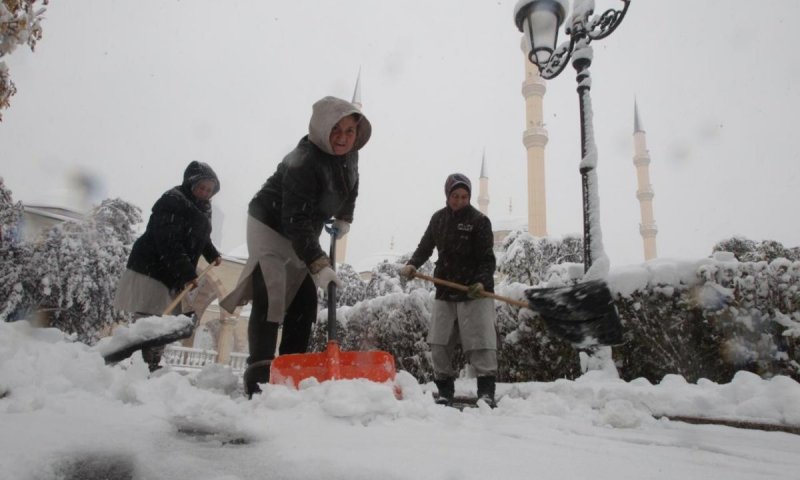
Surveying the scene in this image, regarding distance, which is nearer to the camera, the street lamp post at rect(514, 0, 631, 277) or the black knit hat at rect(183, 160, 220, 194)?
the black knit hat at rect(183, 160, 220, 194)

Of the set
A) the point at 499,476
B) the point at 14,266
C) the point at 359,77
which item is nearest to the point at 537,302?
the point at 499,476

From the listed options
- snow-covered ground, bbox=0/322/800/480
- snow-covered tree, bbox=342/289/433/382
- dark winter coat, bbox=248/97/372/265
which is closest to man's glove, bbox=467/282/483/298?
snow-covered ground, bbox=0/322/800/480

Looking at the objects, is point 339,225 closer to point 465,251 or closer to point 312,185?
point 312,185

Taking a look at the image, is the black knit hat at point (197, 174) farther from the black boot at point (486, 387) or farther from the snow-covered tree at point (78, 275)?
the snow-covered tree at point (78, 275)

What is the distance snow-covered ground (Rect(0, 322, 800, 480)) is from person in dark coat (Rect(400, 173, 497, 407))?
775 millimetres

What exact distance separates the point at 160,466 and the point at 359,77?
1649 inches

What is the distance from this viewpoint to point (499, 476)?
1.03 m

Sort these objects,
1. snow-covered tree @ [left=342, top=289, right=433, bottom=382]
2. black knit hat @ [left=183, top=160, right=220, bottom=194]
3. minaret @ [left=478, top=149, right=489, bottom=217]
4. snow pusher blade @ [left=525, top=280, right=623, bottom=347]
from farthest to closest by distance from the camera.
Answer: minaret @ [left=478, top=149, right=489, bottom=217] < snow-covered tree @ [left=342, top=289, right=433, bottom=382] < black knit hat @ [left=183, top=160, right=220, bottom=194] < snow pusher blade @ [left=525, top=280, right=623, bottom=347]

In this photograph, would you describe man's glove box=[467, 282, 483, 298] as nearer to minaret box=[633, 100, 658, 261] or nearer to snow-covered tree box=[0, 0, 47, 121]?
snow-covered tree box=[0, 0, 47, 121]

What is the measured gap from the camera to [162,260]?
11.1ft

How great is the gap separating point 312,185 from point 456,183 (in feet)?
4.38

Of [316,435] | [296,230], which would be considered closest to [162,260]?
[296,230]

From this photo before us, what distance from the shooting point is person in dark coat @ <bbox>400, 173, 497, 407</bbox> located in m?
3.12

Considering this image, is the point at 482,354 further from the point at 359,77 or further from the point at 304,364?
the point at 359,77
